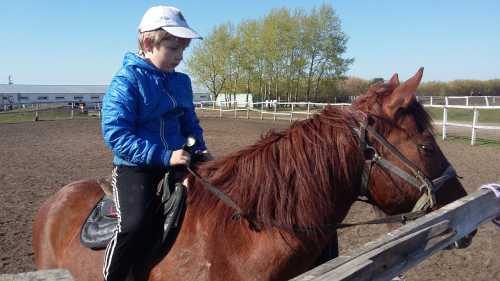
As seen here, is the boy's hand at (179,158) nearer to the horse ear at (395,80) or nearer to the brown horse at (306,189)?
the brown horse at (306,189)

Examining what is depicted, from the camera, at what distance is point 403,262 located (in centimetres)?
214

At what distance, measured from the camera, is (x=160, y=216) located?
254 centimetres

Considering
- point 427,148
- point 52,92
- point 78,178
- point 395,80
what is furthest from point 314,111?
point 52,92

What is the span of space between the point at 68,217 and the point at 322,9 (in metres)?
53.9

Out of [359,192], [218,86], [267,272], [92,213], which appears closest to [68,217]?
[92,213]

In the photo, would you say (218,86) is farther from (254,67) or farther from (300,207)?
(300,207)

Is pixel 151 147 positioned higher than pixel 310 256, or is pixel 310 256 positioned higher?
pixel 151 147

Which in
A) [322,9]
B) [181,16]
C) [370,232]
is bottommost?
[370,232]

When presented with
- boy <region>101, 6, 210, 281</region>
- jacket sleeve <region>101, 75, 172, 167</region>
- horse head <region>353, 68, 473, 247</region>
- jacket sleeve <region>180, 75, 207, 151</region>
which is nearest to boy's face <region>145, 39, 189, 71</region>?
boy <region>101, 6, 210, 281</region>

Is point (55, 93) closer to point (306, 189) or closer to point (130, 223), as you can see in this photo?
point (130, 223)

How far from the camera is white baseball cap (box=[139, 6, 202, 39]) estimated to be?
249 cm

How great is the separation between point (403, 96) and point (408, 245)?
85cm

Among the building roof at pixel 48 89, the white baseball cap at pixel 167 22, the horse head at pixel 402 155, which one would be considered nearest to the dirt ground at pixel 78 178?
the horse head at pixel 402 155

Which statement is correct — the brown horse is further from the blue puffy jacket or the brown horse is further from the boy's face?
the boy's face
